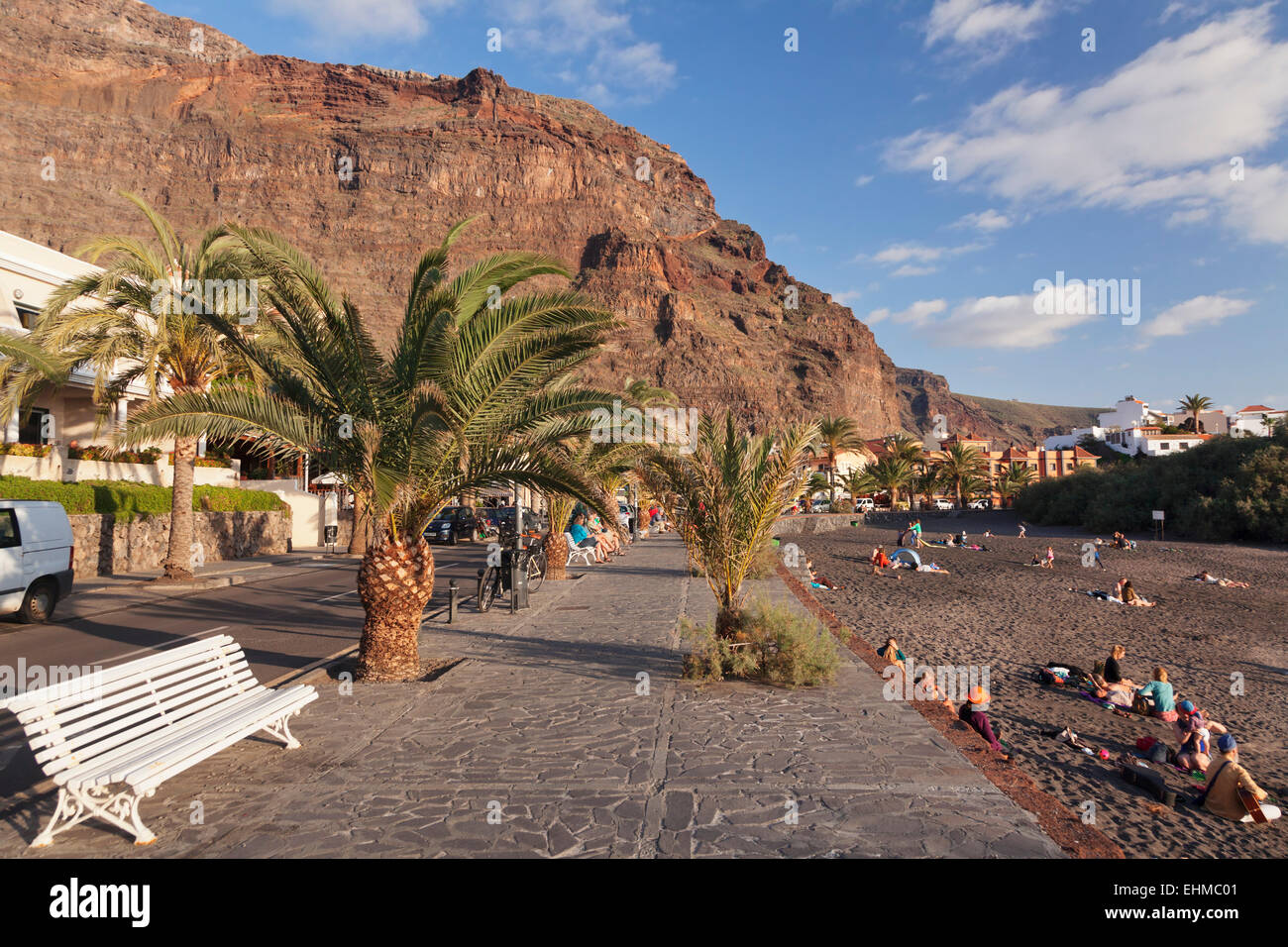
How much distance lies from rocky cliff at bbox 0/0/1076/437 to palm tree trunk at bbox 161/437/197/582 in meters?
99.6

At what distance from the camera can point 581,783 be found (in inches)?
192

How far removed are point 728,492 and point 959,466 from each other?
201 feet

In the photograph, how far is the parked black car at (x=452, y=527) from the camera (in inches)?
1163

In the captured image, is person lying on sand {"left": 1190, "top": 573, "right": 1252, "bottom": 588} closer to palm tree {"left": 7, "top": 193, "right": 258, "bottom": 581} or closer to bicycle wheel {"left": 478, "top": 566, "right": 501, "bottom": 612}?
bicycle wheel {"left": 478, "top": 566, "right": 501, "bottom": 612}

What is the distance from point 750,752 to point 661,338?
13123 cm

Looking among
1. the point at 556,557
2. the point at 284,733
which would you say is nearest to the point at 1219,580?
the point at 556,557

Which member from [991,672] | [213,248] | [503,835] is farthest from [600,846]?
[213,248]

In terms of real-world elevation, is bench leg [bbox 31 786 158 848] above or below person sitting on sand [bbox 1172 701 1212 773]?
above

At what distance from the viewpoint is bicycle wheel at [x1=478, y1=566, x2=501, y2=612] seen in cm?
1248

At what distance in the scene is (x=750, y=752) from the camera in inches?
215

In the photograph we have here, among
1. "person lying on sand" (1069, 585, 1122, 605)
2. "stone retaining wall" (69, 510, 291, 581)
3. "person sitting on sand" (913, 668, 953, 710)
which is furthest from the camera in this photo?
"person lying on sand" (1069, 585, 1122, 605)

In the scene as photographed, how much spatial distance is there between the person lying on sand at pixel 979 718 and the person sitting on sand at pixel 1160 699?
285 cm

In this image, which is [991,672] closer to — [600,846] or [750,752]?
[750,752]

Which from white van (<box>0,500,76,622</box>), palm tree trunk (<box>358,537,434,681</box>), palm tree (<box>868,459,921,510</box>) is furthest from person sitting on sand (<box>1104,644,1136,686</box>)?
palm tree (<box>868,459,921,510</box>)
